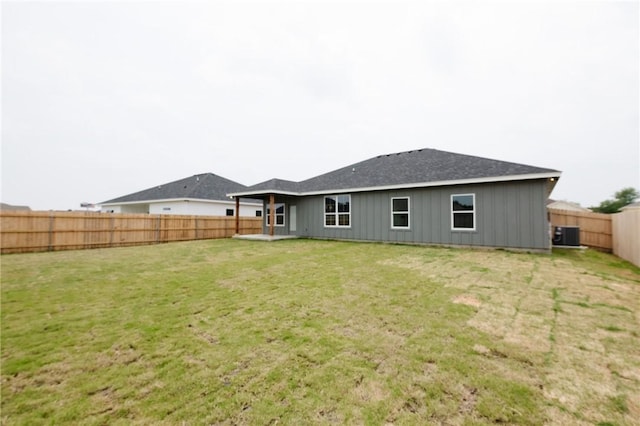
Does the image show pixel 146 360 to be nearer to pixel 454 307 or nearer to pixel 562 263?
pixel 454 307

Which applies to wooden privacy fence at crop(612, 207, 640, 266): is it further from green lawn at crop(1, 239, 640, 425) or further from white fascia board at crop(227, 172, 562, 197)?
green lawn at crop(1, 239, 640, 425)

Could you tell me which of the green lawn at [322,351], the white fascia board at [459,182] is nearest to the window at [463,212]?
the white fascia board at [459,182]

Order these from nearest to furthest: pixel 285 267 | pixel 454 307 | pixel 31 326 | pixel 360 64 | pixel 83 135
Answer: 1. pixel 31 326
2. pixel 454 307
3. pixel 285 267
4. pixel 360 64
5. pixel 83 135

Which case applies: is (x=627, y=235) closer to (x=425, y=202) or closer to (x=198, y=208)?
(x=425, y=202)

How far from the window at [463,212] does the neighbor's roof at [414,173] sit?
2.39 feet

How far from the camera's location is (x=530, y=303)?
4273 mm

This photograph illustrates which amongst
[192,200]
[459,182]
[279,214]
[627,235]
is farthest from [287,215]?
[627,235]

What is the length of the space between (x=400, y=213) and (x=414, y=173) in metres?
2.11

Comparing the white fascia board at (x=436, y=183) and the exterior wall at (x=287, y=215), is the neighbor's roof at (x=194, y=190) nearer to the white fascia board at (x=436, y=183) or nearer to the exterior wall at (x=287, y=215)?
the exterior wall at (x=287, y=215)

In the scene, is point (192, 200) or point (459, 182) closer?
point (459, 182)

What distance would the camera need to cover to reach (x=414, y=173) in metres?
12.2

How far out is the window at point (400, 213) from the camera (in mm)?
11867

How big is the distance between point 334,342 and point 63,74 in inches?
737

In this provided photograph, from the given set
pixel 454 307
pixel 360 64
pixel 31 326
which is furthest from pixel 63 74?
pixel 454 307
